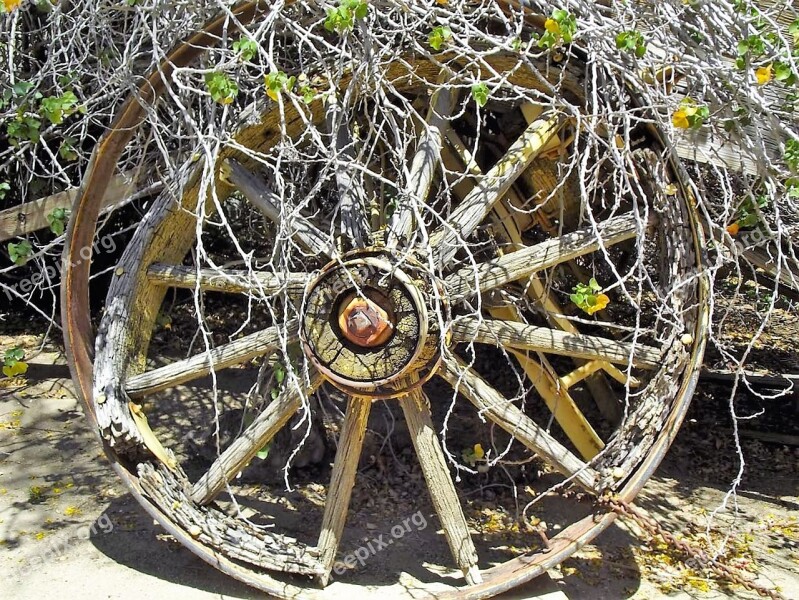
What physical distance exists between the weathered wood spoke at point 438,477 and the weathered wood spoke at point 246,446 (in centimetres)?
40

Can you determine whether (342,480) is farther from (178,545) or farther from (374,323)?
(178,545)

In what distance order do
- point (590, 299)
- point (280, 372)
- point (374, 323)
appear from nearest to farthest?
point (590, 299) → point (374, 323) → point (280, 372)

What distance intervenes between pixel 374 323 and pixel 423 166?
578 mm

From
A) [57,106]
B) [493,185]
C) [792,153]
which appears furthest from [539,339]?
[57,106]

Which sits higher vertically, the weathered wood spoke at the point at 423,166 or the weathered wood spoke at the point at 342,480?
the weathered wood spoke at the point at 423,166

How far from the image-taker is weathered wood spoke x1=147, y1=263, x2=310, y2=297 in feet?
8.84

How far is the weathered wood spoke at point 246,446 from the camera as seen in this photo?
9.07 ft

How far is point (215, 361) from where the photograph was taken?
9.13ft

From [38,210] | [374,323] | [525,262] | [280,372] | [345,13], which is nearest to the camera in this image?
[345,13]

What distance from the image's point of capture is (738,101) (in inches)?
95.8

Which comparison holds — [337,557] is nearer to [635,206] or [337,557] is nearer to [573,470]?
[573,470]

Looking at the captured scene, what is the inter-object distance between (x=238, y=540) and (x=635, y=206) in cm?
172

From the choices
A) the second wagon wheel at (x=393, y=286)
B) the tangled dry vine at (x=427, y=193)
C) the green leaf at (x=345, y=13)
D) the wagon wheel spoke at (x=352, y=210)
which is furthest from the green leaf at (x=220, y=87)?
the wagon wheel spoke at (x=352, y=210)

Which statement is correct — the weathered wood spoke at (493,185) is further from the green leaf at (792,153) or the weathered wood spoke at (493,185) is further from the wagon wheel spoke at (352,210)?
the green leaf at (792,153)
